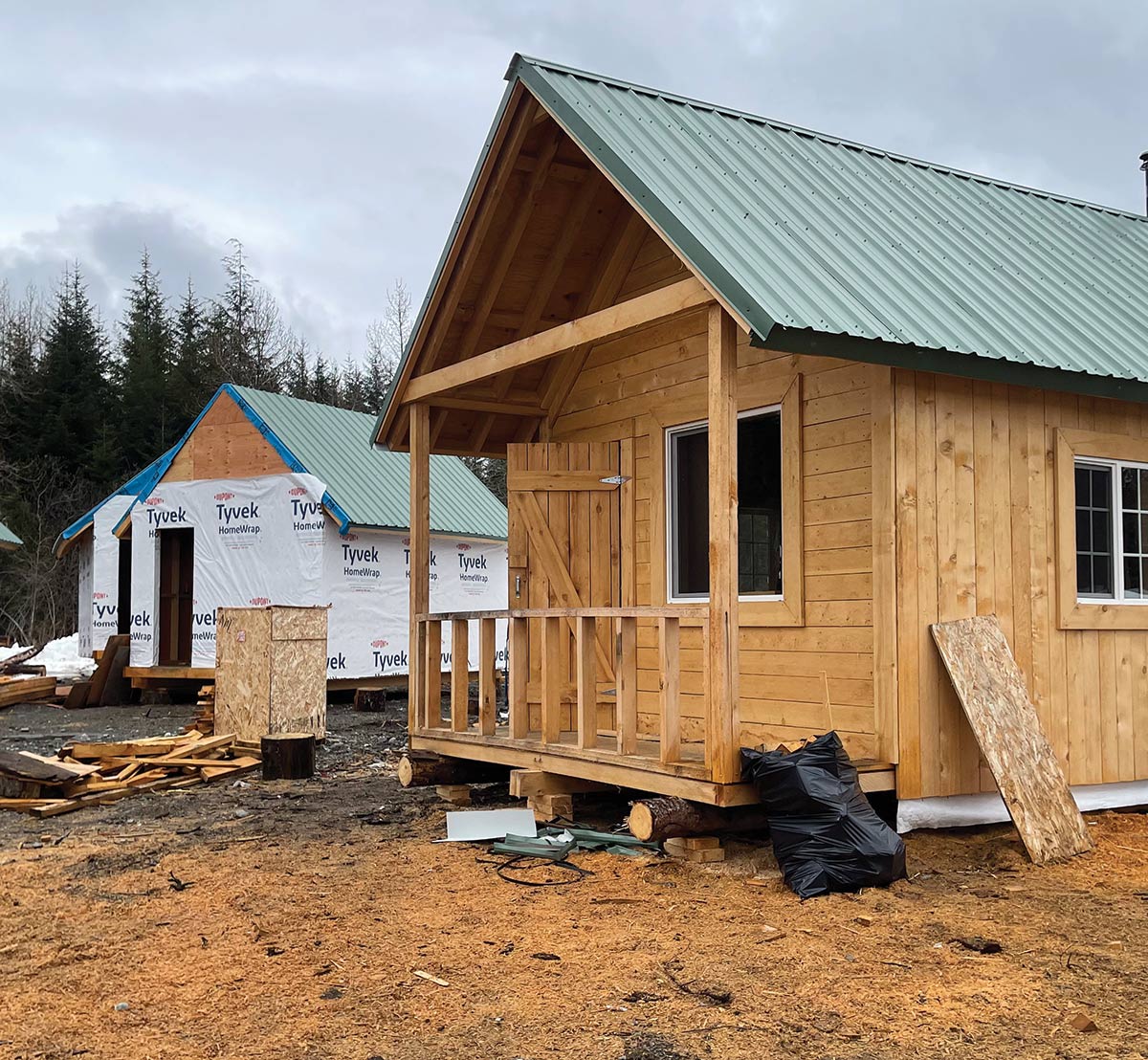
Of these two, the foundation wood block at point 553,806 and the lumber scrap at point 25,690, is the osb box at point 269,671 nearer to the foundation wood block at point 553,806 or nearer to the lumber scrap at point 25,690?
the foundation wood block at point 553,806

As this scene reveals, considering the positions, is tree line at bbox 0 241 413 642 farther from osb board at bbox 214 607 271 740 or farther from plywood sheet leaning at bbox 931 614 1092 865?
plywood sheet leaning at bbox 931 614 1092 865

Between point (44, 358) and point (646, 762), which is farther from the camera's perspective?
point (44, 358)

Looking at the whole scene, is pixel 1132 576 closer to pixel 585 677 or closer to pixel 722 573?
pixel 722 573

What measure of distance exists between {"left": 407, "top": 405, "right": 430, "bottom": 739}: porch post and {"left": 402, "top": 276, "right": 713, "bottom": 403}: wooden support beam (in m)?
0.39

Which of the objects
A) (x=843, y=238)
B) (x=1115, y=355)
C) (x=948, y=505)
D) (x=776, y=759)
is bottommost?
(x=776, y=759)

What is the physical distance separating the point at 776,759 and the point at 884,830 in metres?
0.68

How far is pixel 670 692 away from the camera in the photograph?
6.86 meters

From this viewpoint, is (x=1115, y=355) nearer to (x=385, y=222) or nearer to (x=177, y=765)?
(x=177, y=765)

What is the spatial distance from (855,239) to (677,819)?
381cm

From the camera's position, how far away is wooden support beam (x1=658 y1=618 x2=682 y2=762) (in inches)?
270

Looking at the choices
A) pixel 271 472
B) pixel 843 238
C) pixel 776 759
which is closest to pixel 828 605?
pixel 776 759

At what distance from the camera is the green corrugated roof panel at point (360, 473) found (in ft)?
59.9

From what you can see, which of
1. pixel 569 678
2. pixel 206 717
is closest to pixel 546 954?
pixel 569 678

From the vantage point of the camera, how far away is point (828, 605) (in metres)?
7.75
